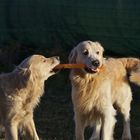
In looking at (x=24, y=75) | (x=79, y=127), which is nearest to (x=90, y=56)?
(x=24, y=75)

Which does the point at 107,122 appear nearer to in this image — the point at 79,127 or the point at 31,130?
the point at 79,127

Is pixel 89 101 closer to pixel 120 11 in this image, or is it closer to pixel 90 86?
pixel 90 86

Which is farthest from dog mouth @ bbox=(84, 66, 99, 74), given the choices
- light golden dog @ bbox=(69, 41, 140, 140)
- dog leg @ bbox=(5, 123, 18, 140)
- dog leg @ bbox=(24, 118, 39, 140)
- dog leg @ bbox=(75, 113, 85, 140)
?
dog leg @ bbox=(5, 123, 18, 140)

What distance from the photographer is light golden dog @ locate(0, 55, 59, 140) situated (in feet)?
24.8

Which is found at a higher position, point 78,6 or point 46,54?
point 78,6

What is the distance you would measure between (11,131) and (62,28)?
17.0ft

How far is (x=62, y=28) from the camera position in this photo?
490 inches

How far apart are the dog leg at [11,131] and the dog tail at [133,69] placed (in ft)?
6.36

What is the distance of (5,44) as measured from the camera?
12.6m

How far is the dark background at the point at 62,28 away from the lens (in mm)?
12047

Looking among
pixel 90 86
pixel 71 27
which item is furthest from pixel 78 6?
pixel 90 86

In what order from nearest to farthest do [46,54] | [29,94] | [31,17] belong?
[29,94], [46,54], [31,17]

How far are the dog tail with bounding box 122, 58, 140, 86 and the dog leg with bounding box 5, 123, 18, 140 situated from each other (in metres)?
1.94

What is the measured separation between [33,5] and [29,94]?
5204 mm
